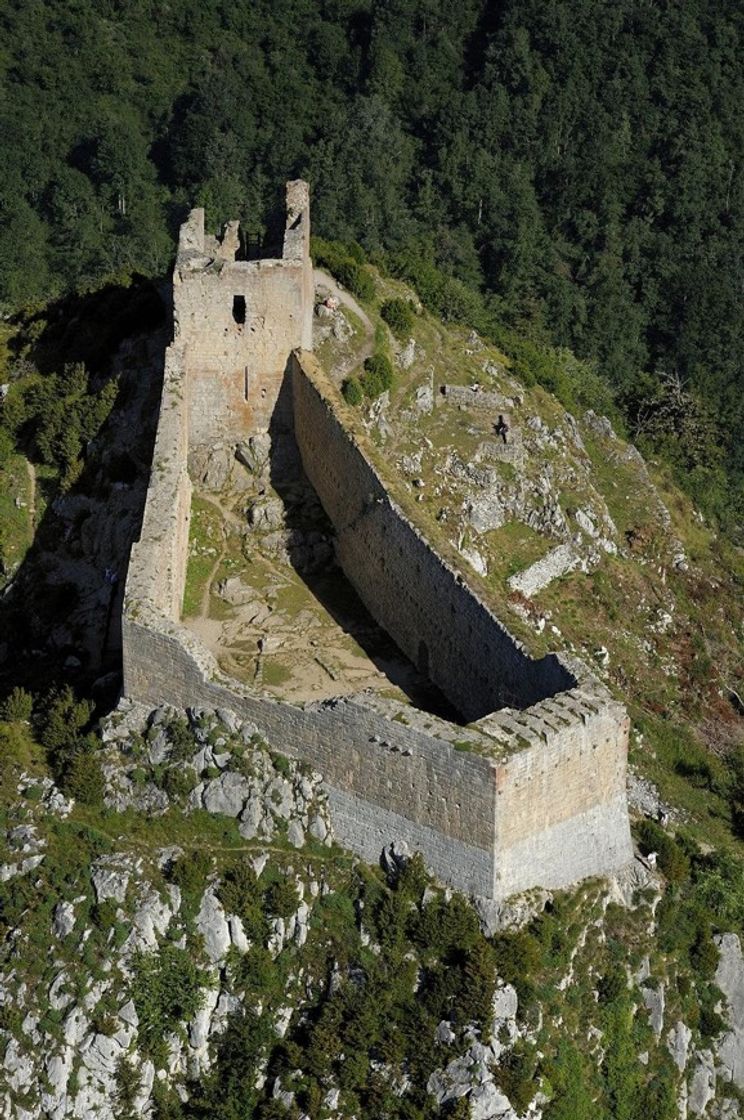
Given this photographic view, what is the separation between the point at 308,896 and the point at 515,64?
80315mm

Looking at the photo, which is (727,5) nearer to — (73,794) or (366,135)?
(366,135)

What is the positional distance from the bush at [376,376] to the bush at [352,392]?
36 centimetres

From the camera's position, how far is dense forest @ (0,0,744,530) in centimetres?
8469

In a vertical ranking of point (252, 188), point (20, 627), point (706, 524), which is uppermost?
point (252, 188)

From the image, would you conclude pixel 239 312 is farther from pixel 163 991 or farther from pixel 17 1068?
pixel 17 1068

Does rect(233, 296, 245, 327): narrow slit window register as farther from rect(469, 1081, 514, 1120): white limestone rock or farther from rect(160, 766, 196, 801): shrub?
rect(469, 1081, 514, 1120): white limestone rock

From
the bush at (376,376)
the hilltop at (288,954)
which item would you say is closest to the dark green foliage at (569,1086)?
the hilltop at (288,954)

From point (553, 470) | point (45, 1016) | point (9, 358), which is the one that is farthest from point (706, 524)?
point (45, 1016)

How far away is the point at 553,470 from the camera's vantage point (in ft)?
153

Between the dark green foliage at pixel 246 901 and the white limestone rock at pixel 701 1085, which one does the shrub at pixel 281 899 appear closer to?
the dark green foliage at pixel 246 901

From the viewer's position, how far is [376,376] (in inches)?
1703

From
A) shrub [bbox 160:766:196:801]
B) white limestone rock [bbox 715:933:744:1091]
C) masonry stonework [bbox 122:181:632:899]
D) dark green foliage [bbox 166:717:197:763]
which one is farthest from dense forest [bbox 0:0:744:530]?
shrub [bbox 160:766:196:801]

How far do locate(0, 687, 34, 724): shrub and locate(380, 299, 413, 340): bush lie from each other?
60.5 ft

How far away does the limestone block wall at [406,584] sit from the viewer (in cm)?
2983
